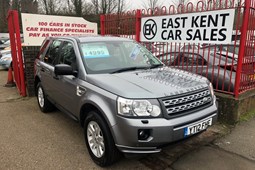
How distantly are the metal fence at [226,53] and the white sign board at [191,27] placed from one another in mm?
107

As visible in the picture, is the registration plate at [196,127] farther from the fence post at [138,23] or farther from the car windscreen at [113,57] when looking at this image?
the fence post at [138,23]

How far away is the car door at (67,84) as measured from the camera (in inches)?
136

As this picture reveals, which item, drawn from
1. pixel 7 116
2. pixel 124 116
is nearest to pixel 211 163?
pixel 124 116

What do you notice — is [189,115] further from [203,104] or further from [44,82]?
[44,82]

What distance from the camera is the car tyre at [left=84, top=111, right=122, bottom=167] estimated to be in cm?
273

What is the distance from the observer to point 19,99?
6.46 meters

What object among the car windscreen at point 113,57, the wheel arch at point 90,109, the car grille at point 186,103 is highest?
the car windscreen at point 113,57

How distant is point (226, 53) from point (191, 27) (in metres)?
0.89

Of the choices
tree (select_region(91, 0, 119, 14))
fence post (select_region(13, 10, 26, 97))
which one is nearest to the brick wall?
fence post (select_region(13, 10, 26, 97))

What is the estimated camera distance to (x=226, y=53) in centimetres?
458

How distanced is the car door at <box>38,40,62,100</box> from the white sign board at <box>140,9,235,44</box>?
244 centimetres

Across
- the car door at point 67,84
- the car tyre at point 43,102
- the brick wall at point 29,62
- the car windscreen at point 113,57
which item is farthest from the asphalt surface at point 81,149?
the brick wall at point 29,62

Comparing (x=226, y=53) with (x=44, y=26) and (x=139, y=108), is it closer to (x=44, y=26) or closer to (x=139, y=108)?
(x=139, y=108)

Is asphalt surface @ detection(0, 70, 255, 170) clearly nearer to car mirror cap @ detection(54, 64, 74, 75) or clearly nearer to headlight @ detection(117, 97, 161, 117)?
headlight @ detection(117, 97, 161, 117)
